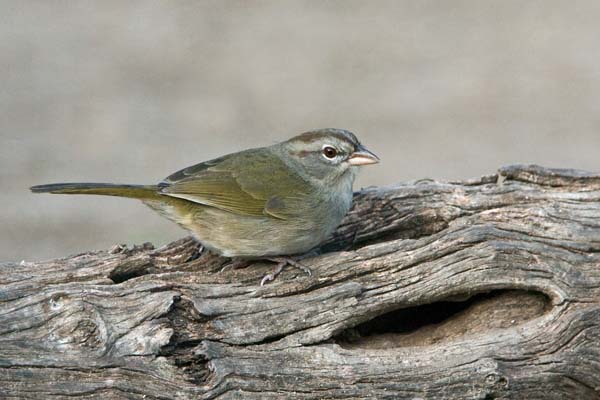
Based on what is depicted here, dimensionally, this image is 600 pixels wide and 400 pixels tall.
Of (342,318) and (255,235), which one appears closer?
(342,318)

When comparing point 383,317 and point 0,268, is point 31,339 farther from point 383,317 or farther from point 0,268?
point 383,317

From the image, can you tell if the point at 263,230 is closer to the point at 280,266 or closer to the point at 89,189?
the point at 280,266

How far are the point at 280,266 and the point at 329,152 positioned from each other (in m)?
0.86

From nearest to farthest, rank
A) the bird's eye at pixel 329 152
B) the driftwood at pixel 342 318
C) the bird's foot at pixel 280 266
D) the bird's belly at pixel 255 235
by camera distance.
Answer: the driftwood at pixel 342 318 → the bird's foot at pixel 280 266 → the bird's belly at pixel 255 235 → the bird's eye at pixel 329 152

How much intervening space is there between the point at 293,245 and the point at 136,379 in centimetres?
134

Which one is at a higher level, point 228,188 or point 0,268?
point 228,188

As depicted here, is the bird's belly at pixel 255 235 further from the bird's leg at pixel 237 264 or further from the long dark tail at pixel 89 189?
the long dark tail at pixel 89 189

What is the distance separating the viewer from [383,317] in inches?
269

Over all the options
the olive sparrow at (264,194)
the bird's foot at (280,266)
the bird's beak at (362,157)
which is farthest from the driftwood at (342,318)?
the bird's beak at (362,157)

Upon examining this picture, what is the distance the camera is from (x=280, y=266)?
6797mm

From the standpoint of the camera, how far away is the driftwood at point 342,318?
616 cm

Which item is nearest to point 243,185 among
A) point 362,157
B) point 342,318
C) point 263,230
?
point 263,230

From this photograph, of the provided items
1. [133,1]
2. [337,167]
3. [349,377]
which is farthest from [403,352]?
[133,1]

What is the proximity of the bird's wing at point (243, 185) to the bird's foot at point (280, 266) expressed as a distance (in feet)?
0.88
